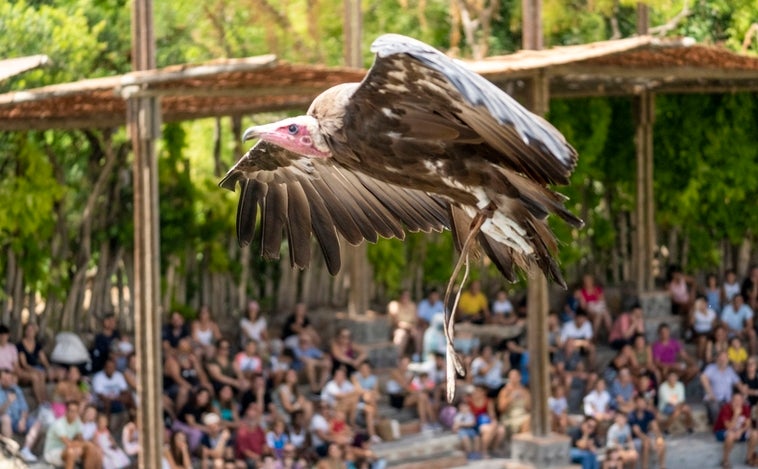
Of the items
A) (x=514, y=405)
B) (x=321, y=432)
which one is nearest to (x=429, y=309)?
(x=514, y=405)

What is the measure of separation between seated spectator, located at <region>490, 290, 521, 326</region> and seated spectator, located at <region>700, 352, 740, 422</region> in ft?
6.51

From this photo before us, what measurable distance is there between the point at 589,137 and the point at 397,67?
13084 mm

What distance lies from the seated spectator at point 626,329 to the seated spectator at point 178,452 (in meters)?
5.44

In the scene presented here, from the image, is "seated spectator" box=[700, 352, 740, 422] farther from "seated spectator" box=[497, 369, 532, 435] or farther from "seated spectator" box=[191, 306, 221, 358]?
"seated spectator" box=[191, 306, 221, 358]

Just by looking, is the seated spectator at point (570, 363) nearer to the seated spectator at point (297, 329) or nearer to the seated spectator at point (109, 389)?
the seated spectator at point (297, 329)

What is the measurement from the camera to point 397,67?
5871 millimetres

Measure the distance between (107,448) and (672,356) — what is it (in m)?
6.27

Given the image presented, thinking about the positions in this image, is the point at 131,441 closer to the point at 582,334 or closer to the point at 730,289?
the point at 582,334

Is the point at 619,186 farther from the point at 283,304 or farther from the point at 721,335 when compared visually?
the point at 283,304

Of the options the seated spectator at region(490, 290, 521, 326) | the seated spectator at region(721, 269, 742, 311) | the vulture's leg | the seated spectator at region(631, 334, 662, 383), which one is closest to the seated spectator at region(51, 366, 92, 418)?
the seated spectator at region(490, 290, 521, 326)

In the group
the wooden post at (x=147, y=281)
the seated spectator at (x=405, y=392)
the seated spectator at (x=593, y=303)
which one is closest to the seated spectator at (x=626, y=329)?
the seated spectator at (x=593, y=303)

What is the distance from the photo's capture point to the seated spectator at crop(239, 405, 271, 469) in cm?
1312

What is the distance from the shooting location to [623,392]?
15.4 meters

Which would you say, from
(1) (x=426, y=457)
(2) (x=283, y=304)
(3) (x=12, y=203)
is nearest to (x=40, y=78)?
(3) (x=12, y=203)
